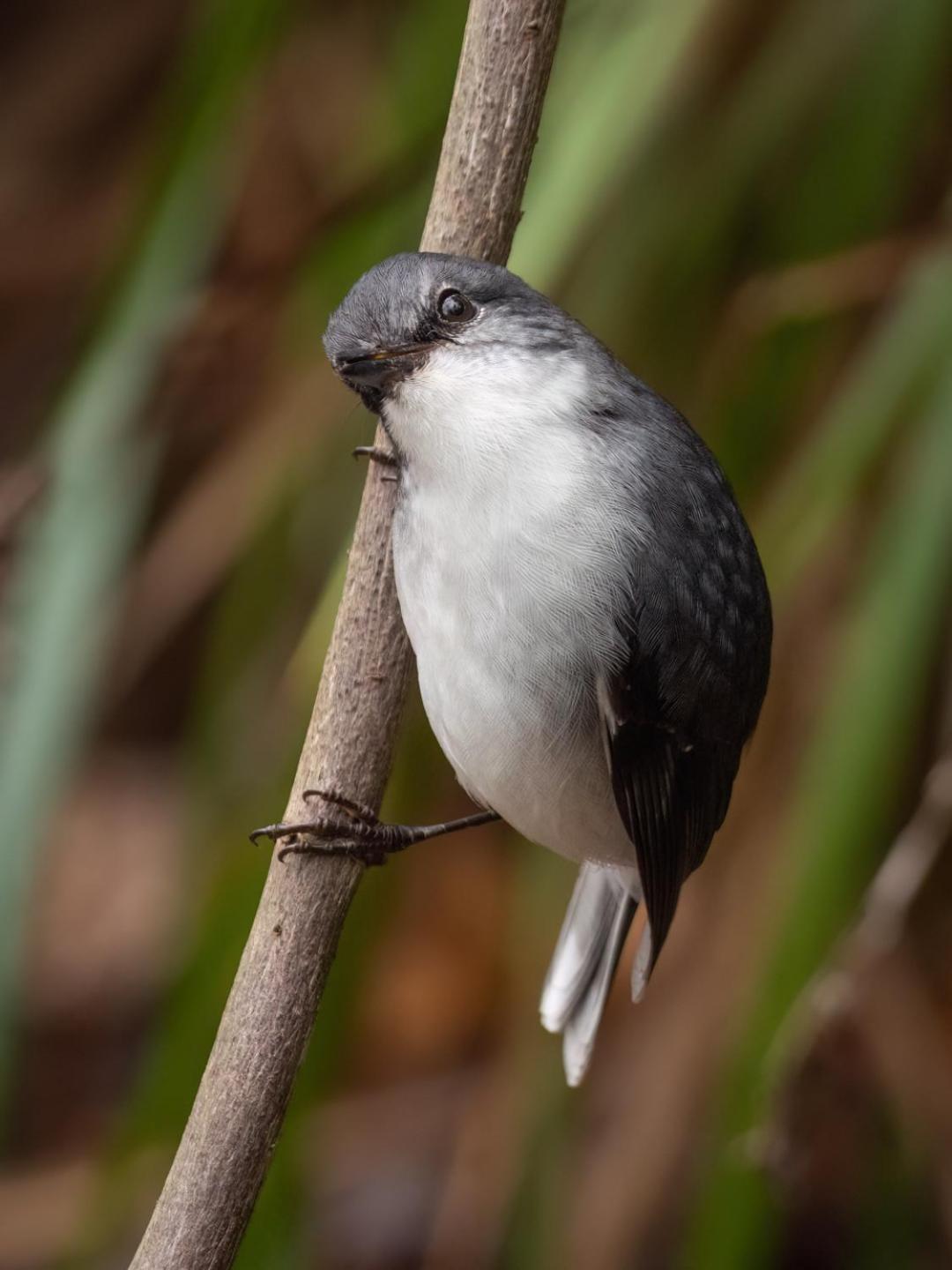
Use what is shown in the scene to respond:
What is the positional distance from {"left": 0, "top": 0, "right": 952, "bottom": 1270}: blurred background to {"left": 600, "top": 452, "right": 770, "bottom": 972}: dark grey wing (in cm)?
28

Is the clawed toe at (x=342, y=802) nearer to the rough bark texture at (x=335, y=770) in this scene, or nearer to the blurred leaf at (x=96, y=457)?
the rough bark texture at (x=335, y=770)

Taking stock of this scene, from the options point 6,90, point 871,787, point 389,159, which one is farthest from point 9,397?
point 871,787

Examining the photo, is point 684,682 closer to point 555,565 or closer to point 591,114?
point 555,565

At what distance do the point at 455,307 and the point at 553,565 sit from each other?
0.87 feet

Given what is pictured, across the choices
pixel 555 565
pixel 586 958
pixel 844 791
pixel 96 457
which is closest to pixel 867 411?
pixel 844 791

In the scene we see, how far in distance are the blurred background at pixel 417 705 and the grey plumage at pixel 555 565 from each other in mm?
263

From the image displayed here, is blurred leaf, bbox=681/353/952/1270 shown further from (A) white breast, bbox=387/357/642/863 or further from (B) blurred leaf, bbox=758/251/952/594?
(A) white breast, bbox=387/357/642/863

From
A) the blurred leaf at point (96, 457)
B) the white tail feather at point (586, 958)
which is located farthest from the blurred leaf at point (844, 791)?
the blurred leaf at point (96, 457)

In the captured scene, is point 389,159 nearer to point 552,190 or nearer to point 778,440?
point 552,190

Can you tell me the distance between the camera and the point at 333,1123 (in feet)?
10.9

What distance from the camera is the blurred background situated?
1894 millimetres

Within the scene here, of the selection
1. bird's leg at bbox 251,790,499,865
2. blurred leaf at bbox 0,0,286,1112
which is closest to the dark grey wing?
bird's leg at bbox 251,790,499,865

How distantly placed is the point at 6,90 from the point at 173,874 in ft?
6.50

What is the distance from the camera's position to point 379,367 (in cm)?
143
